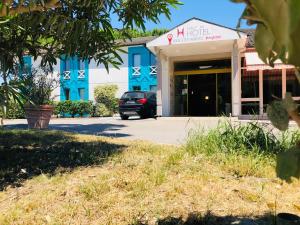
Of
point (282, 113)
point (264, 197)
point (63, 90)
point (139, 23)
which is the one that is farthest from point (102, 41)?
point (63, 90)

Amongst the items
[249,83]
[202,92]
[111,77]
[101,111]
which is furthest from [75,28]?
[111,77]

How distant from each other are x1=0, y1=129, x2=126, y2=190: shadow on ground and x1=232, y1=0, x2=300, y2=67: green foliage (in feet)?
15.3

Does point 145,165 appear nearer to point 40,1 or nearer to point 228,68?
point 40,1

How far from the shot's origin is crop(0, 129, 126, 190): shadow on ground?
18.5 ft

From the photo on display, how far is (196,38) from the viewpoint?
67.9ft

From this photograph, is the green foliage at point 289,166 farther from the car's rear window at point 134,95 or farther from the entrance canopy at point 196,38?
the car's rear window at point 134,95

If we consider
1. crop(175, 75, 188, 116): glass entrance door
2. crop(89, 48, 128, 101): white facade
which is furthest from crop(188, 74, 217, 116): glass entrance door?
crop(89, 48, 128, 101): white facade

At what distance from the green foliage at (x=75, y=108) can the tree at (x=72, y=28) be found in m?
24.8

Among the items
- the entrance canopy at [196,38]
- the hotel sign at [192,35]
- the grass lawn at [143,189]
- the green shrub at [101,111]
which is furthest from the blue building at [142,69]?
the grass lawn at [143,189]

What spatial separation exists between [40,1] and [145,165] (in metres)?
2.50

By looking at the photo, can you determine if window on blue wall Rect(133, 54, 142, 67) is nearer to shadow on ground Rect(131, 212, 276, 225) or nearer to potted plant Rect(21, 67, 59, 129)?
potted plant Rect(21, 67, 59, 129)

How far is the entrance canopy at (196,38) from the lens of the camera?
66.2ft

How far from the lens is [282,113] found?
1.06m

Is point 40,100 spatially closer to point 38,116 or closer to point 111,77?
point 38,116
